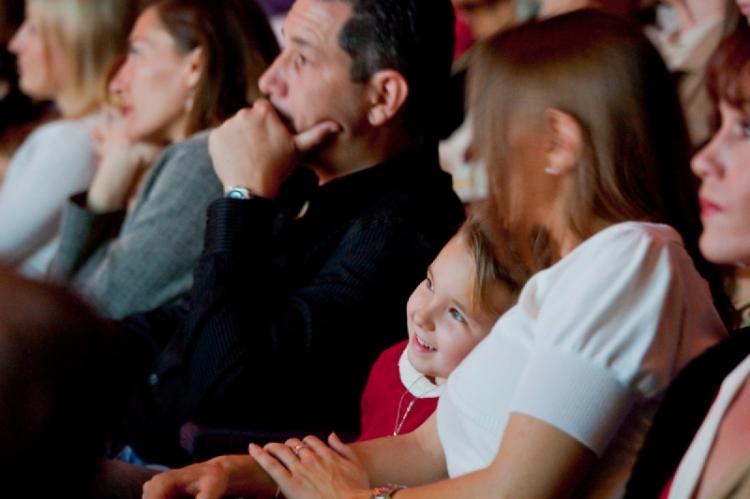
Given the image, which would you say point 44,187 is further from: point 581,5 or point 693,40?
point 693,40

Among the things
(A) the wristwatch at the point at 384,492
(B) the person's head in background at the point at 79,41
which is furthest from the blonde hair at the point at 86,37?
(A) the wristwatch at the point at 384,492

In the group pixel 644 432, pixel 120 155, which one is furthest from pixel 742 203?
pixel 120 155

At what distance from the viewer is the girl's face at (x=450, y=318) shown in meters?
1.60

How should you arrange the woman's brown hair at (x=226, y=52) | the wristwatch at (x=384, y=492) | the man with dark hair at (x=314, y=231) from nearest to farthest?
1. the wristwatch at (x=384, y=492)
2. the man with dark hair at (x=314, y=231)
3. the woman's brown hair at (x=226, y=52)

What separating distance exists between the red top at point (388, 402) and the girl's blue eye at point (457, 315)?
0.41 ft

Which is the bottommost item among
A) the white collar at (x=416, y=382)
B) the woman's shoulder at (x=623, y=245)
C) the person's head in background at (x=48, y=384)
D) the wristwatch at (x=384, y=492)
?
the white collar at (x=416, y=382)

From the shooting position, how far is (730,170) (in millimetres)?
1354

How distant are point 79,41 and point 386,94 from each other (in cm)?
145

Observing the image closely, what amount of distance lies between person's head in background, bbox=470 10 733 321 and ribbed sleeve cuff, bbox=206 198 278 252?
0.50 meters

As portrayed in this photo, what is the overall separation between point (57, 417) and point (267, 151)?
3.72 feet

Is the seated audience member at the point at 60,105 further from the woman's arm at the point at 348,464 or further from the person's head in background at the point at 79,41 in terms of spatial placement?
the woman's arm at the point at 348,464

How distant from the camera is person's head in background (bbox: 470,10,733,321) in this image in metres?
1.47

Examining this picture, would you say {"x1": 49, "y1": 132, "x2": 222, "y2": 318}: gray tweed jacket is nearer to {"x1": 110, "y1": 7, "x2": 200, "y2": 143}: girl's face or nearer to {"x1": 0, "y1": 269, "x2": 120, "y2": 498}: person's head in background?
{"x1": 110, "y1": 7, "x2": 200, "y2": 143}: girl's face

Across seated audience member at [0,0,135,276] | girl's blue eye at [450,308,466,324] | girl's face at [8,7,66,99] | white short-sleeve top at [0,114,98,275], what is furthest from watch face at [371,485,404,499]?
girl's face at [8,7,66,99]
